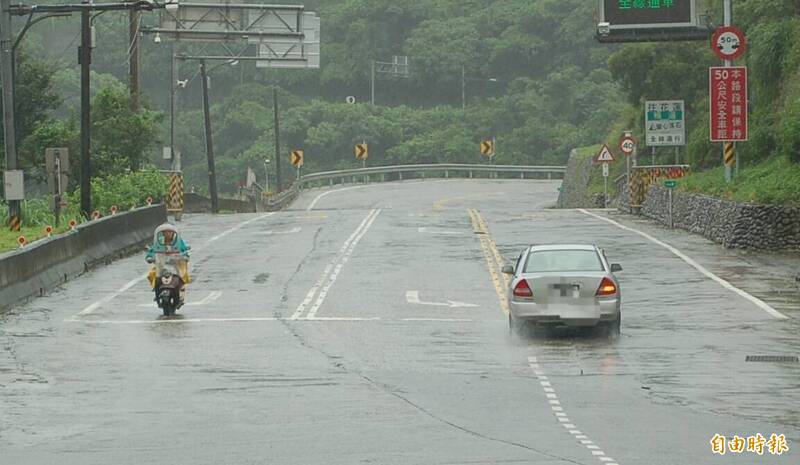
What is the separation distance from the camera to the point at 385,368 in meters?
21.1

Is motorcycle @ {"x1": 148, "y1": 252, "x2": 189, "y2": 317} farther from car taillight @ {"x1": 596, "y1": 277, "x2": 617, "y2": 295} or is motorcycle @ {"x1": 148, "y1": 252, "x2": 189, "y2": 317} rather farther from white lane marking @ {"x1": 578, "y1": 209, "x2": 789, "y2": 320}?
white lane marking @ {"x1": 578, "y1": 209, "x2": 789, "y2": 320}

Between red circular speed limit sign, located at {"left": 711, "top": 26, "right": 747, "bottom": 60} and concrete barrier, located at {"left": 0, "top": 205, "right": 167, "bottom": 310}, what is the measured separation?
16900 mm

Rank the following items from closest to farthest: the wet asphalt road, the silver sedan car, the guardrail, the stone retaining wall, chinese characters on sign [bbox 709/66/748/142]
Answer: the wet asphalt road
the silver sedan car
the stone retaining wall
chinese characters on sign [bbox 709/66/748/142]
the guardrail

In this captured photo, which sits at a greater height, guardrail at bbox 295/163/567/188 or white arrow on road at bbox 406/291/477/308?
guardrail at bbox 295/163/567/188

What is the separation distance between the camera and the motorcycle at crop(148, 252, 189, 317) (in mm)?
27750

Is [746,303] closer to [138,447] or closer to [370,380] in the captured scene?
[370,380]

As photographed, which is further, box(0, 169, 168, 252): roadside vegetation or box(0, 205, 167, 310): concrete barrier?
box(0, 169, 168, 252): roadside vegetation

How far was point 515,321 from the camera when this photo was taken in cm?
2486

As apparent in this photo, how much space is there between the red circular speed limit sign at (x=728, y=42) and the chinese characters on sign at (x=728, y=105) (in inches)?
18.0

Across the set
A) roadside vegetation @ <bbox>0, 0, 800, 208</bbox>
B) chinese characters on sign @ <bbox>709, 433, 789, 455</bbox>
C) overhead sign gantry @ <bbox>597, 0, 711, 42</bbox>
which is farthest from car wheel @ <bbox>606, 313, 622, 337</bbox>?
roadside vegetation @ <bbox>0, 0, 800, 208</bbox>

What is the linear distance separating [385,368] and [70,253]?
16.2m

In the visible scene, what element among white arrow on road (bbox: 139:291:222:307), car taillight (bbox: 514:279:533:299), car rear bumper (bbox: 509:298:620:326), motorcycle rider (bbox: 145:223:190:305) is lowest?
white arrow on road (bbox: 139:291:222:307)

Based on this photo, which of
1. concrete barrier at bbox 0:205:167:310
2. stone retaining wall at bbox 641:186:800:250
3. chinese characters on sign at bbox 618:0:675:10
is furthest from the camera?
chinese characters on sign at bbox 618:0:675:10

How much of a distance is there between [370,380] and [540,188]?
7634cm
